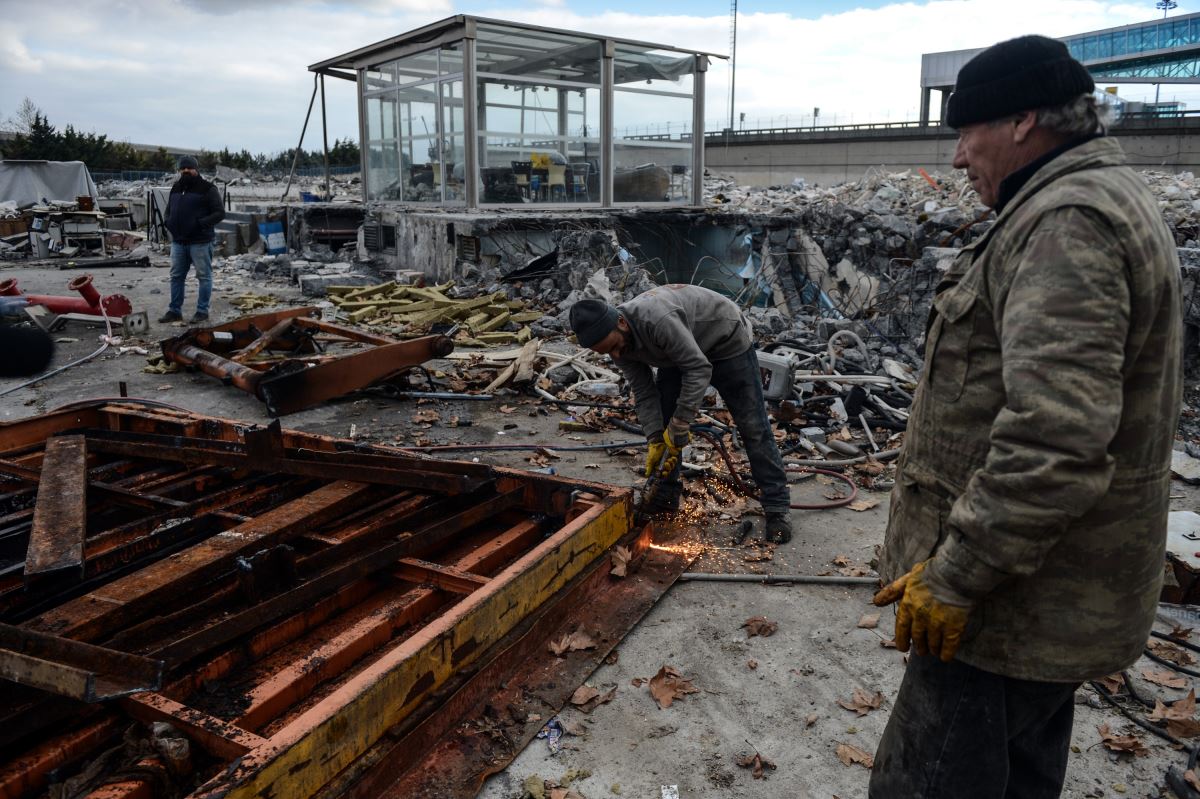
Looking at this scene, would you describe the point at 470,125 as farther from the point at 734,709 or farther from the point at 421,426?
the point at 734,709

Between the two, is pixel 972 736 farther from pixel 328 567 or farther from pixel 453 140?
pixel 453 140

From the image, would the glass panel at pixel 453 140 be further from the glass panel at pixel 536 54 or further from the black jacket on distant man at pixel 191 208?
the black jacket on distant man at pixel 191 208

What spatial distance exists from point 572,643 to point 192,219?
31.6ft

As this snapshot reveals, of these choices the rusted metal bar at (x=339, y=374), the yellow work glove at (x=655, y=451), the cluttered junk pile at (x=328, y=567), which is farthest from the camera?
the rusted metal bar at (x=339, y=374)

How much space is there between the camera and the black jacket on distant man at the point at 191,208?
1077 centimetres

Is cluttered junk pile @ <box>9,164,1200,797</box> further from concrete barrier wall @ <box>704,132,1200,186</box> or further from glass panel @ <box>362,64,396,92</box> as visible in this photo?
concrete barrier wall @ <box>704,132,1200,186</box>

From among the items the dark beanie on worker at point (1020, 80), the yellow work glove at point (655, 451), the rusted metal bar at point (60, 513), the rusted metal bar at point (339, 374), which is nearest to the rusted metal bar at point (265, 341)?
the rusted metal bar at point (339, 374)

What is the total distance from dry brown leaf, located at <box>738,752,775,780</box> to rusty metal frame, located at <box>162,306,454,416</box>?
17.4 feet

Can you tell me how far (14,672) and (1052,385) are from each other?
2.84m

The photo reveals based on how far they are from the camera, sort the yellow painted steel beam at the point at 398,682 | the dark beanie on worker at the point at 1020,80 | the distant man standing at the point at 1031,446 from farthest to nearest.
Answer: the yellow painted steel beam at the point at 398,682 → the dark beanie on worker at the point at 1020,80 → the distant man standing at the point at 1031,446

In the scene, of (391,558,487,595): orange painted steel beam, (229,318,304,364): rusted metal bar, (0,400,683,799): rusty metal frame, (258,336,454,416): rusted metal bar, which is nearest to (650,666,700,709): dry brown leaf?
(0,400,683,799): rusty metal frame

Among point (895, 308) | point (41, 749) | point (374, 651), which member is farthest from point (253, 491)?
point (895, 308)

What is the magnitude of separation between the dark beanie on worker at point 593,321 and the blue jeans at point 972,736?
8.40 ft

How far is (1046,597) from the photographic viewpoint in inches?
69.4
